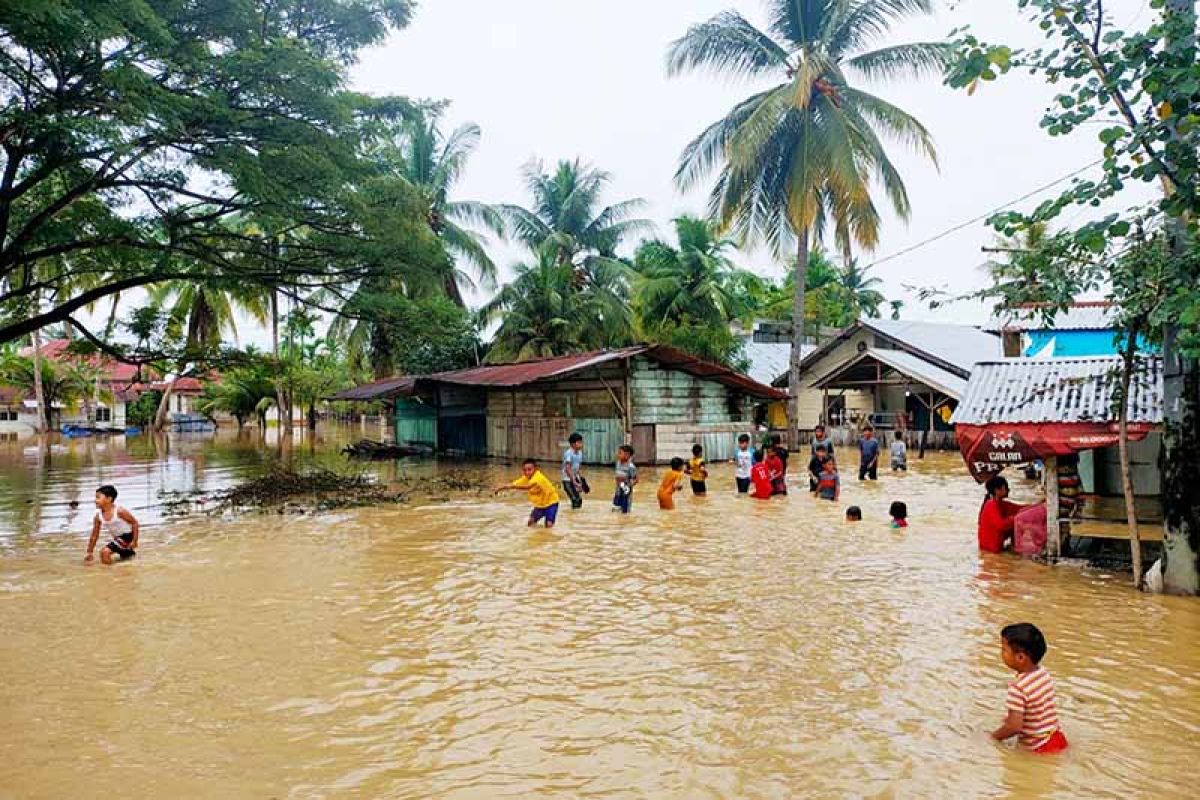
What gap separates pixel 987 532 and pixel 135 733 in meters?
9.77

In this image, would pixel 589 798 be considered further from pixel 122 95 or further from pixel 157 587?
pixel 122 95

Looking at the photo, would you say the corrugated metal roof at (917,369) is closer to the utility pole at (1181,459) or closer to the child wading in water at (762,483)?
the child wading in water at (762,483)

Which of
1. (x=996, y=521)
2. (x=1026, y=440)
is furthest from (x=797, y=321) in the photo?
(x=1026, y=440)

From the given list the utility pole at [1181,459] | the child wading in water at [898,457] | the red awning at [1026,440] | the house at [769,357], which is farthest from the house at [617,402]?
the utility pole at [1181,459]

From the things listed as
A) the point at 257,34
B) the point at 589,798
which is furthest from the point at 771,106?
the point at 589,798

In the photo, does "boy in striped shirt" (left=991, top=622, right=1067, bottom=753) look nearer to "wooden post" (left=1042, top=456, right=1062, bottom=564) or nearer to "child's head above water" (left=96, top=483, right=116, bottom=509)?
"wooden post" (left=1042, top=456, right=1062, bottom=564)

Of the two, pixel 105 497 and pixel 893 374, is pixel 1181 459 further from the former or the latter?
pixel 893 374

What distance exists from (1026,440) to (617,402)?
1339cm

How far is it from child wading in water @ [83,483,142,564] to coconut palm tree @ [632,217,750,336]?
23278mm

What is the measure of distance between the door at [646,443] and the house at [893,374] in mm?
10104

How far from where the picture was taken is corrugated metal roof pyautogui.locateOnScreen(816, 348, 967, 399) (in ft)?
87.0

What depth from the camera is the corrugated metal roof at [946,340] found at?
95.0ft

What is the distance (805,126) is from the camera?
2406 cm

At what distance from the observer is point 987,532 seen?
10.6 m
